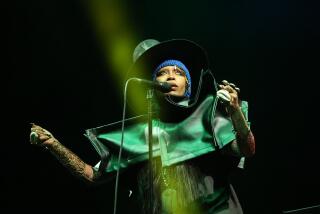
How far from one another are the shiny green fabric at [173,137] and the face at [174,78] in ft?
0.73

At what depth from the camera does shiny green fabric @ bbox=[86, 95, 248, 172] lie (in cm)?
236

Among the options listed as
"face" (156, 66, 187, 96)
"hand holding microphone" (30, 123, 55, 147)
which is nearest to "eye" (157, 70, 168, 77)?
"face" (156, 66, 187, 96)

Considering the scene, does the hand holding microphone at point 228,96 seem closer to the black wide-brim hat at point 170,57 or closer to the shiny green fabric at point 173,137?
the shiny green fabric at point 173,137

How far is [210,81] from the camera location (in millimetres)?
2666

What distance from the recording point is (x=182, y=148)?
2.41 metres

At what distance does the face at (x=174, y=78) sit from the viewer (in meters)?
2.74

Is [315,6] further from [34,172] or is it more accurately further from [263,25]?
[34,172]

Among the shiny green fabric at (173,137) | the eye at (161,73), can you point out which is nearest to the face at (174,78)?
the eye at (161,73)

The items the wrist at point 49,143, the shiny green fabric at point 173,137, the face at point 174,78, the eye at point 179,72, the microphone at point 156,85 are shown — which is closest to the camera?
the microphone at point 156,85

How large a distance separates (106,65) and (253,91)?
1.25 metres

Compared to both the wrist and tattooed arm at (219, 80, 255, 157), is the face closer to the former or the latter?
tattooed arm at (219, 80, 255, 157)

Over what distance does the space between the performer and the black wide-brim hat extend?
91 millimetres

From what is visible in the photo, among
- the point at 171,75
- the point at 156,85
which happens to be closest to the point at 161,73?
the point at 171,75

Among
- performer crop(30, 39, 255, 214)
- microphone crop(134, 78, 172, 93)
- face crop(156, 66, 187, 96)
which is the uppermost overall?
face crop(156, 66, 187, 96)
